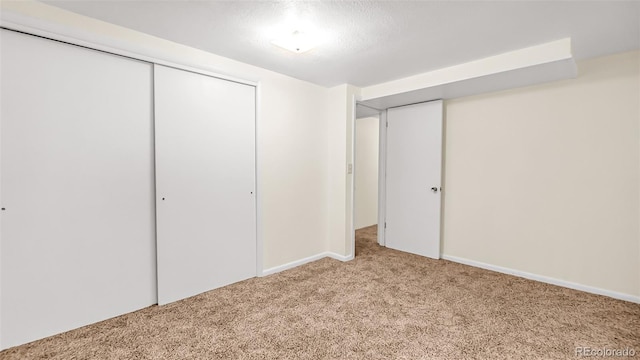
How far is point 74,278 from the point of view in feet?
7.16

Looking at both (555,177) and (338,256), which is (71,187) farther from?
(555,177)

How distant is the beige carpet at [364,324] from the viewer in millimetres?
1952

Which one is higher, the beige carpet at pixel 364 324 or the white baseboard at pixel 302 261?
the white baseboard at pixel 302 261

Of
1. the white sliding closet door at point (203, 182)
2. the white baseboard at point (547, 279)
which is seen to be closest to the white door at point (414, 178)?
the white baseboard at point (547, 279)

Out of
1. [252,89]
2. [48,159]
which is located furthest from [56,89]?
[252,89]

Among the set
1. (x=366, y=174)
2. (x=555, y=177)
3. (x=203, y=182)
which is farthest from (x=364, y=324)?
(x=366, y=174)

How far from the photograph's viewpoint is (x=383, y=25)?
218 cm

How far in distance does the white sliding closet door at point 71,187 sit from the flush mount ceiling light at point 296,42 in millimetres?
1145

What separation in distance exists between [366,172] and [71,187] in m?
4.66

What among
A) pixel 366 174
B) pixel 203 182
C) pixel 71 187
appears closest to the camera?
pixel 71 187

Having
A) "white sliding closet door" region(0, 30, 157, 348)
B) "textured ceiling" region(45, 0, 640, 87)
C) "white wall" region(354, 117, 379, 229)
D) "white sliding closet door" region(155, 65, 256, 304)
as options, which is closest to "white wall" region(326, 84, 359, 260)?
"textured ceiling" region(45, 0, 640, 87)

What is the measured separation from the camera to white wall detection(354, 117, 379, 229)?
18.8ft

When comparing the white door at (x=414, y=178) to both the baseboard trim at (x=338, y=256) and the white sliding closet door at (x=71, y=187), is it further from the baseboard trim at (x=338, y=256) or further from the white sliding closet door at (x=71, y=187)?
the white sliding closet door at (x=71, y=187)

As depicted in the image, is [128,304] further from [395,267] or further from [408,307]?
[395,267]
